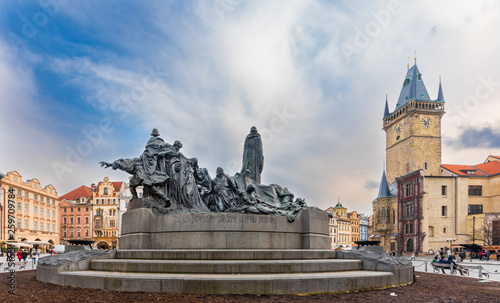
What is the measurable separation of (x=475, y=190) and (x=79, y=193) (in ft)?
260

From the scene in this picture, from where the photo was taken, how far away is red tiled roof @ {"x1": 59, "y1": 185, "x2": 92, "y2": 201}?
8859 centimetres

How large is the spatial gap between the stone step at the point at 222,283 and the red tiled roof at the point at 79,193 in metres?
82.6

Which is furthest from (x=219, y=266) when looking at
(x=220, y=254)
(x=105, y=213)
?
(x=105, y=213)

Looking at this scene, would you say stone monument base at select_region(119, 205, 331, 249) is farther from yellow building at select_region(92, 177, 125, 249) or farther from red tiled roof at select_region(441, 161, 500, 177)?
yellow building at select_region(92, 177, 125, 249)

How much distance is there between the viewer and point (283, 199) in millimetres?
18062

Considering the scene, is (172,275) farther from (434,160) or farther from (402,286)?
(434,160)

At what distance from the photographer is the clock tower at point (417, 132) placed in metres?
86.9

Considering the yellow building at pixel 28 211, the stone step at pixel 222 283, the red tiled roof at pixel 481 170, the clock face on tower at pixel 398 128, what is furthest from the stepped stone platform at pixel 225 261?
the clock face on tower at pixel 398 128

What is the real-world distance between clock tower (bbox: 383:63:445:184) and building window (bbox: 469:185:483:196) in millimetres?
14157

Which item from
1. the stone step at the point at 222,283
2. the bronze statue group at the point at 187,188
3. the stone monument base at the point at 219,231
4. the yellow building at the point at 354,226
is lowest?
the yellow building at the point at 354,226

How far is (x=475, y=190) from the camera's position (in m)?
71.2

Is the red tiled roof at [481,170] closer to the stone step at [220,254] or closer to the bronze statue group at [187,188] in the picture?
the bronze statue group at [187,188]

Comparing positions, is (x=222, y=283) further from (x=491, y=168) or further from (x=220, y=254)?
(x=491, y=168)

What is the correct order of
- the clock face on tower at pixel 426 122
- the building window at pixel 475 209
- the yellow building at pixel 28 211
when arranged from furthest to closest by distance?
the clock face on tower at pixel 426 122, the building window at pixel 475 209, the yellow building at pixel 28 211
